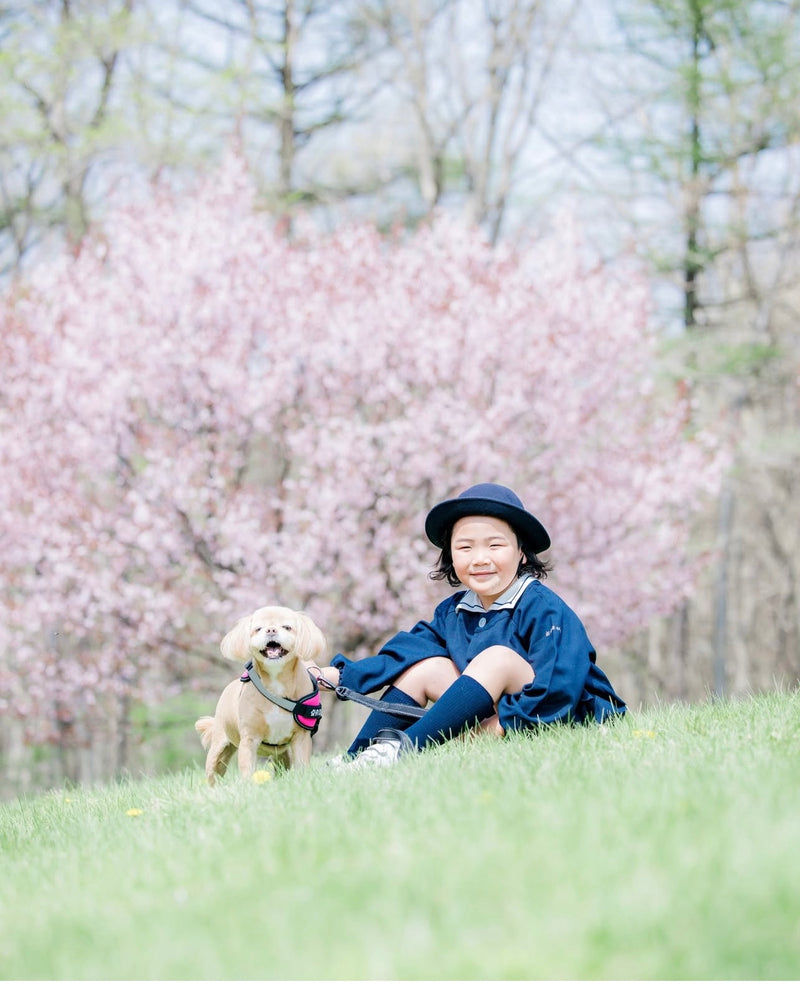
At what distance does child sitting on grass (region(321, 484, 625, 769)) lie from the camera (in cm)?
427

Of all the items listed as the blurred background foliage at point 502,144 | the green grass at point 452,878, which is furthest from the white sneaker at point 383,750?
the blurred background foliage at point 502,144

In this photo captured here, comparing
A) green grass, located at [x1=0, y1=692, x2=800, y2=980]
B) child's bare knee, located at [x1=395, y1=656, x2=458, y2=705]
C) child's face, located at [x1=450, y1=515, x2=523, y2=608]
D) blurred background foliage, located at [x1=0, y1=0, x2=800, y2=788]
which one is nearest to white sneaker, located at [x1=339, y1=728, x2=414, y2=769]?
child's bare knee, located at [x1=395, y1=656, x2=458, y2=705]

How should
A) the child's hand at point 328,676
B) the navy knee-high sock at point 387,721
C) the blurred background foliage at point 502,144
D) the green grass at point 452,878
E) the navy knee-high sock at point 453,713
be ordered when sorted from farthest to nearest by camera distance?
the blurred background foliage at point 502,144 < the navy knee-high sock at point 387,721 < the child's hand at point 328,676 < the navy knee-high sock at point 453,713 < the green grass at point 452,878

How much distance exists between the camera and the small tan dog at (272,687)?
4.02 metres

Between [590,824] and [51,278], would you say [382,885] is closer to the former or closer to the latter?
[590,824]

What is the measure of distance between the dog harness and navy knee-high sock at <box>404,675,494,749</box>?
0.41 meters

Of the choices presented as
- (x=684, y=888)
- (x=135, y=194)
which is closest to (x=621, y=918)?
(x=684, y=888)

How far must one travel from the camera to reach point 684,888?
2.05 metres

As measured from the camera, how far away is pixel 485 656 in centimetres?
429

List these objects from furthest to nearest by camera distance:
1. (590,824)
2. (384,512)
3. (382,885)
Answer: (384,512)
(590,824)
(382,885)

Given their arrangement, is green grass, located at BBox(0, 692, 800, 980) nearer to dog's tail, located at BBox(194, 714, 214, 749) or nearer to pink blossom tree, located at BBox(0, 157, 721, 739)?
dog's tail, located at BBox(194, 714, 214, 749)

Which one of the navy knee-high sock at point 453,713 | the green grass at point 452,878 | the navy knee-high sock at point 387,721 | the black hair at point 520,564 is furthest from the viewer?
the black hair at point 520,564

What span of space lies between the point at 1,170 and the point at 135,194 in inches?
200

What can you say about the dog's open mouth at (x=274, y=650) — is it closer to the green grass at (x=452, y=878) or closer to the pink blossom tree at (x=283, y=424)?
the green grass at (x=452, y=878)
